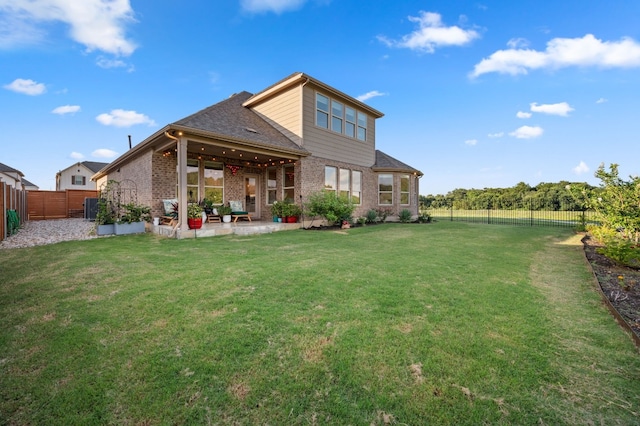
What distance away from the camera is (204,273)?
4352 millimetres

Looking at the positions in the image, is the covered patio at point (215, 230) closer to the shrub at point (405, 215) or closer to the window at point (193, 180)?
the window at point (193, 180)

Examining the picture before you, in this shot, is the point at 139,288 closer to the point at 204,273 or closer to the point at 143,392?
the point at 204,273

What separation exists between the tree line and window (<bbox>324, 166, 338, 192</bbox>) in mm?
12537

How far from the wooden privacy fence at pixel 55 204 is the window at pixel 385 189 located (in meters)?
18.0

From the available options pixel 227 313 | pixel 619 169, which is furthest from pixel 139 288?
pixel 619 169

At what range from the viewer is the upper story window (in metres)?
12.1

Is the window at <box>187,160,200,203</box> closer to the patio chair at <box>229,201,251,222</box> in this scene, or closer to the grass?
the patio chair at <box>229,201,251,222</box>

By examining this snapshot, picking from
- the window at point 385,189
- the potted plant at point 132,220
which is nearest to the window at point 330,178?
the window at point 385,189

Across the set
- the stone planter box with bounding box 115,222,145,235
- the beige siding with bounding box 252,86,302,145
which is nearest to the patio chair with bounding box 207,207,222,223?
the stone planter box with bounding box 115,222,145,235

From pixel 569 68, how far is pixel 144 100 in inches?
885

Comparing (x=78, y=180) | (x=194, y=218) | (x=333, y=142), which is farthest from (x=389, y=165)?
(x=78, y=180)

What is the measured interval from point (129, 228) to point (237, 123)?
5580 millimetres

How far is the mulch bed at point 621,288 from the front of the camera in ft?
9.92

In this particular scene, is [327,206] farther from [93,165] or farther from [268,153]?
[93,165]
